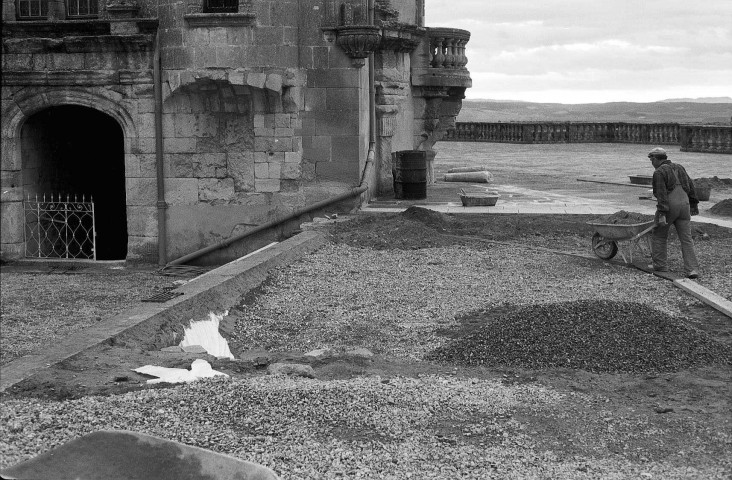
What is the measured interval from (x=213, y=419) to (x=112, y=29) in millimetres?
13514

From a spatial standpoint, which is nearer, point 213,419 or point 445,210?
point 213,419

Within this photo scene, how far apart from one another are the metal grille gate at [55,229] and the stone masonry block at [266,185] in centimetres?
309

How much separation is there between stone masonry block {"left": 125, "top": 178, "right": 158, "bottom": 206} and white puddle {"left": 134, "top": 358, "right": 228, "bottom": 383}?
11.4 metres

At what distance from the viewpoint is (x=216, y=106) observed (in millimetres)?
18766

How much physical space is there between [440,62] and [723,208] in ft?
23.0

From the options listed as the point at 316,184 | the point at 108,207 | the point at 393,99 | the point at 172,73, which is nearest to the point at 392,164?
the point at 393,99

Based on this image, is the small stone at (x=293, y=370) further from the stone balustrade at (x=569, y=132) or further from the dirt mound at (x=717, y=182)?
the stone balustrade at (x=569, y=132)

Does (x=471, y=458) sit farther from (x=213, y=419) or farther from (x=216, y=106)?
(x=216, y=106)

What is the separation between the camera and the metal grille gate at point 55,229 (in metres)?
19.6

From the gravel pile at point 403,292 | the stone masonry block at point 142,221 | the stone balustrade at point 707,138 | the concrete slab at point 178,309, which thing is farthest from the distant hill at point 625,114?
the concrete slab at point 178,309

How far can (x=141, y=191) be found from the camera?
63.0ft

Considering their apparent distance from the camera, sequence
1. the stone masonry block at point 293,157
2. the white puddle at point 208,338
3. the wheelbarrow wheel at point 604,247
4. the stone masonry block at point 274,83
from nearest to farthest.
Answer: the white puddle at point 208,338
the wheelbarrow wheel at point 604,247
the stone masonry block at point 274,83
the stone masonry block at point 293,157

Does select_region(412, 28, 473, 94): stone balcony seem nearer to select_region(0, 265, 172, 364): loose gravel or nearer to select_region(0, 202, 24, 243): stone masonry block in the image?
select_region(0, 265, 172, 364): loose gravel

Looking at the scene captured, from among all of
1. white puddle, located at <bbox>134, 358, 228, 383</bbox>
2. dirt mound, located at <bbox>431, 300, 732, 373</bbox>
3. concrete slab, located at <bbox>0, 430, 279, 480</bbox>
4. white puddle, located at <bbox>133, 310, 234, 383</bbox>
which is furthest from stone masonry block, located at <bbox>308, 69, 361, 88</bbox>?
concrete slab, located at <bbox>0, 430, 279, 480</bbox>
